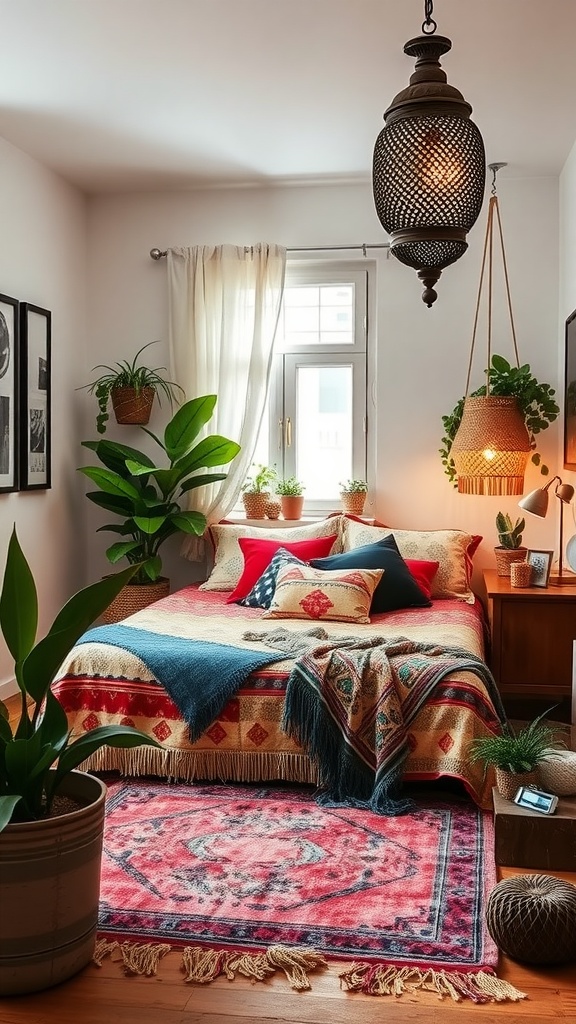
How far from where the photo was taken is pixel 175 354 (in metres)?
5.75

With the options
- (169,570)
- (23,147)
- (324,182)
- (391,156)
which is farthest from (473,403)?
(391,156)

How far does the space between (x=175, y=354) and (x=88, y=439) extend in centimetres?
76

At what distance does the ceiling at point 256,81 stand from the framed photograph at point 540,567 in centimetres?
204

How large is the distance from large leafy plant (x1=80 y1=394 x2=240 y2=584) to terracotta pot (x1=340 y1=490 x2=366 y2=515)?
2.16ft

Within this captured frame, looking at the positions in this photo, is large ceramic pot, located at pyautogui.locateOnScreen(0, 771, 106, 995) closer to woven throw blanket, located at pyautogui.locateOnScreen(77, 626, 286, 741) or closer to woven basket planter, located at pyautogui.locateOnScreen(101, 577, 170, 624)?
woven throw blanket, located at pyautogui.locateOnScreen(77, 626, 286, 741)

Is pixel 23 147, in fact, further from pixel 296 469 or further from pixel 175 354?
pixel 296 469

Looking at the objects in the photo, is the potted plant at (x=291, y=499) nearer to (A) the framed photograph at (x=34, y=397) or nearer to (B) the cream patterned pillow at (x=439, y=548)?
(B) the cream patterned pillow at (x=439, y=548)

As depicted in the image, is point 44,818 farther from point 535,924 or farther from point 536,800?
point 536,800

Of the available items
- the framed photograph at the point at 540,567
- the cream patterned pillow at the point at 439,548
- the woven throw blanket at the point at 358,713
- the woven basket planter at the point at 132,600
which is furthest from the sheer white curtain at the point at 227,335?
the woven throw blanket at the point at 358,713

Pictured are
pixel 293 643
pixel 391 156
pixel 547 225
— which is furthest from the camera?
pixel 547 225

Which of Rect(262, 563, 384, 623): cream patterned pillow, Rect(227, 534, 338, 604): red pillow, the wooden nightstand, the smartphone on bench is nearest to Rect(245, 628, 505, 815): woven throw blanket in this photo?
the smartphone on bench

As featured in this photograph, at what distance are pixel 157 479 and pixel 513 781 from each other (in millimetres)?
2968

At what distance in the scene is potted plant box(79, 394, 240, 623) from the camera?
5344mm

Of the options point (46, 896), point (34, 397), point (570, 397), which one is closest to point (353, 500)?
point (570, 397)
